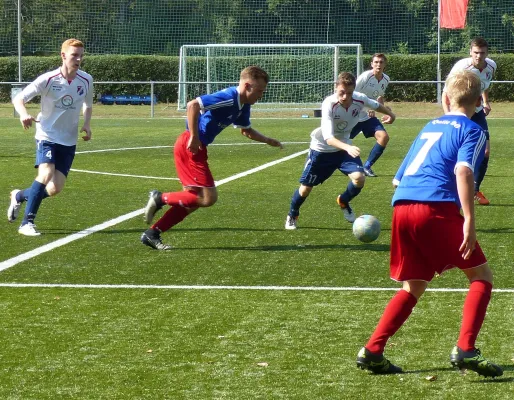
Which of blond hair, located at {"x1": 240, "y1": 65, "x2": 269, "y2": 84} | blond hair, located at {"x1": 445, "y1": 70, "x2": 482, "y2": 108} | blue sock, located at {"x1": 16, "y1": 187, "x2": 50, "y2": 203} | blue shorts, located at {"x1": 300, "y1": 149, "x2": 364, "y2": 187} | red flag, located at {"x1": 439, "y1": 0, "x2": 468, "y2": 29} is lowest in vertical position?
blue sock, located at {"x1": 16, "y1": 187, "x2": 50, "y2": 203}

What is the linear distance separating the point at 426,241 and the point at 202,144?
4.24m

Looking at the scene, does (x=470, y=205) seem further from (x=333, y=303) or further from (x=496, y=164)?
(x=496, y=164)

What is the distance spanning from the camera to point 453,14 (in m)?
37.2

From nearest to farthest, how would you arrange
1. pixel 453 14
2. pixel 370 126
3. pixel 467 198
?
1. pixel 467 198
2. pixel 370 126
3. pixel 453 14

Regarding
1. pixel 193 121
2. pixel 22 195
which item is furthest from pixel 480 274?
pixel 22 195

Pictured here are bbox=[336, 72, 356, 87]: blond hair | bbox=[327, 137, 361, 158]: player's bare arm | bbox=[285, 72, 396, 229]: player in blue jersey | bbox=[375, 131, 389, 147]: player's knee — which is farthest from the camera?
bbox=[375, 131, 389, 147]: player's knee

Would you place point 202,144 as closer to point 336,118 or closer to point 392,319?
point 336,118

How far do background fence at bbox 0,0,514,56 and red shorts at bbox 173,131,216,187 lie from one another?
34.3m

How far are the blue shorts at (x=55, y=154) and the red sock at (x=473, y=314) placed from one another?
602 cm

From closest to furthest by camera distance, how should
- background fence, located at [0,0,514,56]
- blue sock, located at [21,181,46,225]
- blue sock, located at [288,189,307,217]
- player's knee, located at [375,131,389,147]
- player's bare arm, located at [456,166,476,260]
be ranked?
player's bare arm, located at [456,166,476,260]
blue sock, located at [21,181,46,225]
blue sock, located at [288,189,307,217]
player's knee, located at [375,131,389,147]
background fence, located at [0,0,514,56]

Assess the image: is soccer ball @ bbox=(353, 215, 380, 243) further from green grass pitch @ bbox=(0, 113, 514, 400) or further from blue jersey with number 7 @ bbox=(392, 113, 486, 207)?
blue jersey with number 7 @ bbox=(392, 113, 486, 207)

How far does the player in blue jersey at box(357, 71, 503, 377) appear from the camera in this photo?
5195mm

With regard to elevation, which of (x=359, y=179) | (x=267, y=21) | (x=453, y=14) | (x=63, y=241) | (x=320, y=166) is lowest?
(x=63, y=241)

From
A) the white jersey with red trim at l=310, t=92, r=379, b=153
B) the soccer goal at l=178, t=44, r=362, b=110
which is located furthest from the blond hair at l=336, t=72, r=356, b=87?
the soccer goal at l=178, t=44, r=362, b=110
